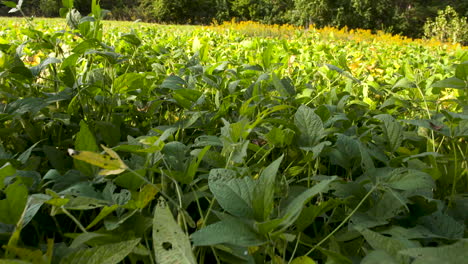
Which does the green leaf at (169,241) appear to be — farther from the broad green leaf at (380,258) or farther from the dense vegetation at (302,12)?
the dense vegetation at (302,12)

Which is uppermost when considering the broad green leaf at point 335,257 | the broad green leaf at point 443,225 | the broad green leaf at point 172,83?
the broad green leaf at point 172,83

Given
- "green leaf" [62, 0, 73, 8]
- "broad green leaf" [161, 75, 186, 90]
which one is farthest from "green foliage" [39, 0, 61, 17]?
"broad green leaf" [161, 75, 186, 90]

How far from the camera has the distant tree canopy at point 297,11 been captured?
21.4 meters

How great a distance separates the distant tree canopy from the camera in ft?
70.1

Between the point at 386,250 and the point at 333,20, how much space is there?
2211 centimetres

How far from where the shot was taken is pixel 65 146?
0.99 metres

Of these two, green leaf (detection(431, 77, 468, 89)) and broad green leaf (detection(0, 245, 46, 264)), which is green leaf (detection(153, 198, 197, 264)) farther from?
green leaf (detection(431, 77, 468, 89))

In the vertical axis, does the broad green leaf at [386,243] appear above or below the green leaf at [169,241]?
below

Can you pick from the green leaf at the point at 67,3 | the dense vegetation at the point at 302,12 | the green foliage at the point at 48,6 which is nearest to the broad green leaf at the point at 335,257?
the green leaf at the point at 67,3

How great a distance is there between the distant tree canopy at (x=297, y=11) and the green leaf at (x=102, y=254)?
783 inches

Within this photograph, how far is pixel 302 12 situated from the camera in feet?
73.6

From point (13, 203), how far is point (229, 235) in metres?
0.28

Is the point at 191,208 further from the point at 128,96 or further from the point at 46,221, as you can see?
the point at 128,96

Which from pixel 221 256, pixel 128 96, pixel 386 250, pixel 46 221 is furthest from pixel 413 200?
pixel 128 96
